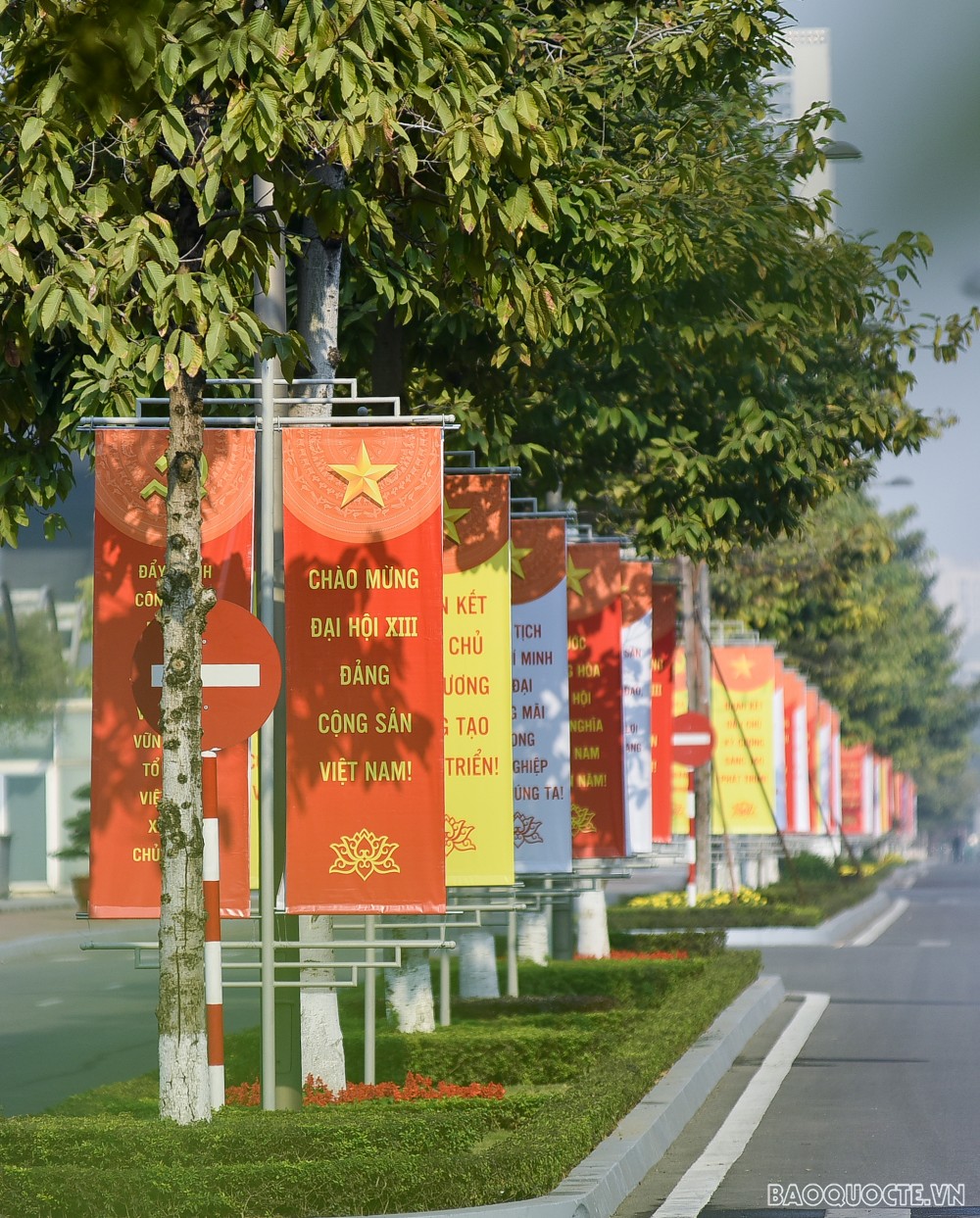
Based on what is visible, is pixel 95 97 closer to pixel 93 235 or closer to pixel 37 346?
pixel 93 235

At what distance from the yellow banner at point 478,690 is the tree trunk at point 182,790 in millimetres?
3320

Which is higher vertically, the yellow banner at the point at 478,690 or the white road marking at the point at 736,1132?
the yellow banner at the point at 478,690

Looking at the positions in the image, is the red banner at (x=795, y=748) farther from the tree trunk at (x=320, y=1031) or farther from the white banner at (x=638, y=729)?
the tree trunk at (x=320, y=1031)

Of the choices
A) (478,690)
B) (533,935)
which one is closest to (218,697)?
(478,690)

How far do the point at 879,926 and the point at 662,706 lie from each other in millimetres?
Answer: 18525

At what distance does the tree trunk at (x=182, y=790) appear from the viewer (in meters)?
7.64

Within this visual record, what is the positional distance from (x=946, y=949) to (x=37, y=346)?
2282cm

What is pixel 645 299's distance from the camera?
41.5ft

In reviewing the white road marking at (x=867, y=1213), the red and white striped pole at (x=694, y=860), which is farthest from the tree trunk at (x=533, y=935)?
the red and white striped pole at (x=694, y=860)

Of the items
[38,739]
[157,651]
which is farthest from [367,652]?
[38,739]

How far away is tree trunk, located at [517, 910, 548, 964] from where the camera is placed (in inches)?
796

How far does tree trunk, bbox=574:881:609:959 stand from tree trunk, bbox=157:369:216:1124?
1501cm

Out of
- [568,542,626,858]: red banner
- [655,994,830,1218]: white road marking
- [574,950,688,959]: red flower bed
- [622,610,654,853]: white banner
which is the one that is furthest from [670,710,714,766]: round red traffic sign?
[568,542,626,858]: red banner

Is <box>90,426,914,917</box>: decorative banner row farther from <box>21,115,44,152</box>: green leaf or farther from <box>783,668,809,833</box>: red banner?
<box>783,668,809,833</box>: red banner
